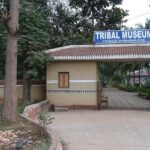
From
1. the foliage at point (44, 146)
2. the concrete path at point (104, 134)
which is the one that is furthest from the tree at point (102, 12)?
the foliage at point (44, 146)

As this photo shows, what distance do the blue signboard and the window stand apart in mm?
3020

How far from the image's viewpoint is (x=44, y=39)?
23.6m

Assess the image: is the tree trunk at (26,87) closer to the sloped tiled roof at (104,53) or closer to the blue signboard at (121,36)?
the sloped tiled roof at (104,53)

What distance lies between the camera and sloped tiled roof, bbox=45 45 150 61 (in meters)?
23.7

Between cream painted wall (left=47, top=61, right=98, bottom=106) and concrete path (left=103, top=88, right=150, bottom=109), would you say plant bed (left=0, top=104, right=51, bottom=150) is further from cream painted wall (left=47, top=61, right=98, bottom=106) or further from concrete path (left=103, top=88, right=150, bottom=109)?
concrete path (left=103, top=88, right=150, bottom=109)

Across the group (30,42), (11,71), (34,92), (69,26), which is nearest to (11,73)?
(11,71)

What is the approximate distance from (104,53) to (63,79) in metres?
3.04

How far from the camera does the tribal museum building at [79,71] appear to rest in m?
24.2

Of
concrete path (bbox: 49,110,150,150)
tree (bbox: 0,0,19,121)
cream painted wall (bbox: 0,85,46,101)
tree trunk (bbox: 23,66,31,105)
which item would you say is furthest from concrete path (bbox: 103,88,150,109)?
tree (bbox: 0,0,19,121)

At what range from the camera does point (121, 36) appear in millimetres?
25734

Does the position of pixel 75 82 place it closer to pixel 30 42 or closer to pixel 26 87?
pixel 26 87

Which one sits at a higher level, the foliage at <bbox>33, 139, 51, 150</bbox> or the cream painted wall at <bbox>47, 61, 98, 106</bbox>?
the cream painted wall at <bbox>47, 61, 98, 106</bbox>

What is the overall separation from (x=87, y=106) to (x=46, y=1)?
12069 millimetres

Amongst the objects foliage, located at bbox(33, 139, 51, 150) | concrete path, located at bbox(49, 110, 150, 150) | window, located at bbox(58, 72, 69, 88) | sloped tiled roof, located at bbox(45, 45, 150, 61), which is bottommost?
concrete path, located at bbox(49, 110, 150, 150)
